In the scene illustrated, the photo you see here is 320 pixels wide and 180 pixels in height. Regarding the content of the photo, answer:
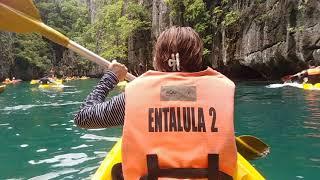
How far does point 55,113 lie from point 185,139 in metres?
10.7

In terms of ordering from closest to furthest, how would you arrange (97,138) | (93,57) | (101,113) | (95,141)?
1. (101,113)
2. (93,57)
3. (95,141)
4. (97,138)

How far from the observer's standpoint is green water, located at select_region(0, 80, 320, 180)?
17.9ft

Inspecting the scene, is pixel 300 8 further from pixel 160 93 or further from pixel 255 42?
pixel 160 93

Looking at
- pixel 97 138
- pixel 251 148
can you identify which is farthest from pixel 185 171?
pixel 97 138

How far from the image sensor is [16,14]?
2.88 meters

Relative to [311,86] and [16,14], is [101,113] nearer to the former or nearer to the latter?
[16,14]

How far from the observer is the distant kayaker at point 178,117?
1.89 metres

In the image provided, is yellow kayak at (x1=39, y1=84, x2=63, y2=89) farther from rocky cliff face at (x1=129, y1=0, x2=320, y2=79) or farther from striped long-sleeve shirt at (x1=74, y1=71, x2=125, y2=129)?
striped long-sleeve shirt at (x1=74, y1=71, x2=125, y2=129)

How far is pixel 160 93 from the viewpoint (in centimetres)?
195

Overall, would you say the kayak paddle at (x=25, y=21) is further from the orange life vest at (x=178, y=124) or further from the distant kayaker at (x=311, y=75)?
the distant kayaker at (x=311, y=75)

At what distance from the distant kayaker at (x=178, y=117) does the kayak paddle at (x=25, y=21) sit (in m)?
0.88

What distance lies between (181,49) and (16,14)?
1355mm

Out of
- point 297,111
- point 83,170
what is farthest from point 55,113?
point 83,170

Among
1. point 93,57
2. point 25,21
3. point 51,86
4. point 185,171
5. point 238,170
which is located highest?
point 25,21
